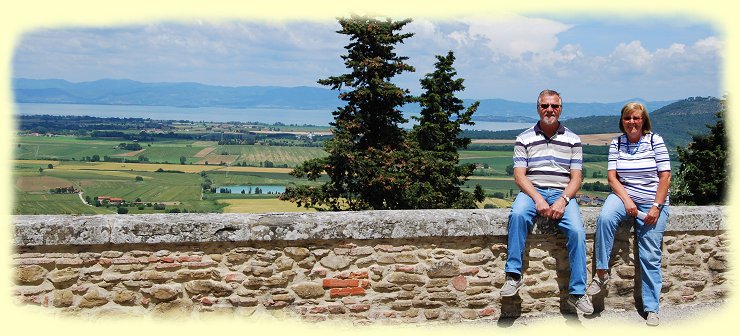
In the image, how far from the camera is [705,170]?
82.1ft

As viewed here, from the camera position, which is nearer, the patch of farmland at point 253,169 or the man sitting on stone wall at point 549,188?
the man sitting on stone wall at point 549,188

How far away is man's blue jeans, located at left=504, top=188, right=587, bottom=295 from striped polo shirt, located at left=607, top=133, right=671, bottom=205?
518mm

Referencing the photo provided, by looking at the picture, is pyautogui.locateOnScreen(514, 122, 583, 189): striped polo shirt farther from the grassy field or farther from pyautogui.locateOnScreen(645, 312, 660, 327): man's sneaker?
the grassy field

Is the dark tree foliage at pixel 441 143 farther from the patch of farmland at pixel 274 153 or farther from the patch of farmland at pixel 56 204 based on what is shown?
the patch of farmland at pixel 274 153

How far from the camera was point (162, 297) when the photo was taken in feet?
14.6

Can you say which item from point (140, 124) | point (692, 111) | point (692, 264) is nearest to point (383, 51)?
point (692, 264)

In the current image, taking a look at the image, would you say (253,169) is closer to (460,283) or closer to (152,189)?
(152,189)

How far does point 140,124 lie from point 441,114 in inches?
4021

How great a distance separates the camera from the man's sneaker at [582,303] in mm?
4637

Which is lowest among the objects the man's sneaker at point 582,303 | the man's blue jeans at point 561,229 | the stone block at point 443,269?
the man's sneaker at point 582,303

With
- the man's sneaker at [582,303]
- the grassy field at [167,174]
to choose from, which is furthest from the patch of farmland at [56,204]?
the man's sneaker at [582,303]

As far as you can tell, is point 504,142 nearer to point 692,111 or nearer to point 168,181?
point 692,111

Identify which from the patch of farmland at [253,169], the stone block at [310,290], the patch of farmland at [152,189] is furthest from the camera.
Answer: the patch of farmland at [253,169]

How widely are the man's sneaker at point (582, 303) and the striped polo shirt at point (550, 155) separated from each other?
907 mm
